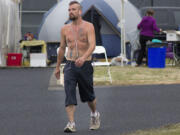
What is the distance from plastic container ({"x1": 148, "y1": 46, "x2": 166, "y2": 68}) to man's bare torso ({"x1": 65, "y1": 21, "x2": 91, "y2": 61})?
41.9ft

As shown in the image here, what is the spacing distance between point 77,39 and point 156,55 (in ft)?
42.6

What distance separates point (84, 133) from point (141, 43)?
13579 millimetres

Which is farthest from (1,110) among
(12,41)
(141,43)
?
(12,41)

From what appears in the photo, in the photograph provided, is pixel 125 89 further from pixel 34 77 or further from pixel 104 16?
pixel 104 16

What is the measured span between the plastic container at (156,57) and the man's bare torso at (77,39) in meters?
12.8

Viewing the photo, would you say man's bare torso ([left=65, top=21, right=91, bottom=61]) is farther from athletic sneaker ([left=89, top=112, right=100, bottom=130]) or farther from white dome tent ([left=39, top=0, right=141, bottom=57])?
white dome tent ([left=39, top=0, right=141, bottom=57])

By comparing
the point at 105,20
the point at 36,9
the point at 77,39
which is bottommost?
the point at 77,39

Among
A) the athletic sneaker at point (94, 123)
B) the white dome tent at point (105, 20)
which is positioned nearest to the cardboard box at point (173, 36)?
the white dome tent at point (105, 20)

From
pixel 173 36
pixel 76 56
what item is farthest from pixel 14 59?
pixel 76 56

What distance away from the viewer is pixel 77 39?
8.34 metres

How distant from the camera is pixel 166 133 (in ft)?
24.9

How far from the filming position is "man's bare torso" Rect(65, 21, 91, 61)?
831 centimetres

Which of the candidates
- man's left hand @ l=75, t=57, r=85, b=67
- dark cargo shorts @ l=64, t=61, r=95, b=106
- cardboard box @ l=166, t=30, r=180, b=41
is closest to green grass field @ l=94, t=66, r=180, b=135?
cardboard box @ l=166, t=30, r=180, b=41

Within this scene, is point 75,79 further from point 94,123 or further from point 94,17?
point 94,17
